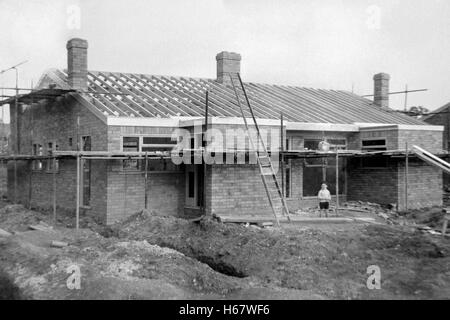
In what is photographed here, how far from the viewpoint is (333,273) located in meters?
9.31

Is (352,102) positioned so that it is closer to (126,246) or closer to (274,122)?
(274,122)

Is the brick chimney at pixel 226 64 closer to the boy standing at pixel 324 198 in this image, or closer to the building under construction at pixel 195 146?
the building under construction at pixel 195 146

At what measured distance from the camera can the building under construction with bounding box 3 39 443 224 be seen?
14.4m

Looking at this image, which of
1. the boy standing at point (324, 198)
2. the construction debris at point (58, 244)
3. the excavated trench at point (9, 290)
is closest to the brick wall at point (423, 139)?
the boy standing at point (324, 198)

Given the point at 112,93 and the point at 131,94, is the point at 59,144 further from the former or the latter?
the point at 131,94

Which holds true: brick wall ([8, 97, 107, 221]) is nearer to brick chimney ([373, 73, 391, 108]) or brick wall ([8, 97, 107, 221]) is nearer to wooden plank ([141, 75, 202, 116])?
wooden plank ([141, 75, 202, 116])

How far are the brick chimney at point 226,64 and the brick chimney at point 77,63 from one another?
632 cm

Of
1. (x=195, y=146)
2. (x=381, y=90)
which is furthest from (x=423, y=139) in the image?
(x=195, y=146)

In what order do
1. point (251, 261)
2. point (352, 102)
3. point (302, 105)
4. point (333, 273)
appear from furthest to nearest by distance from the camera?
1. point (352, 102)
2. point (302, 105)
3. point (251, 261)
4. point (333, 273)

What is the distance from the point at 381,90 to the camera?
23922mm

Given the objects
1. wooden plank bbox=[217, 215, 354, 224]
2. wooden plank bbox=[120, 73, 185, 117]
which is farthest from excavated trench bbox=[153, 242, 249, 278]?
wooden plank bbox=[120, 73, 185, 117]
